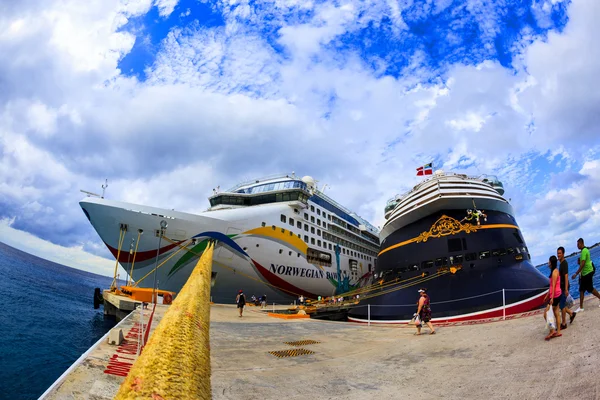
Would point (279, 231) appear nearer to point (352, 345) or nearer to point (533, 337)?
point (352, 345)

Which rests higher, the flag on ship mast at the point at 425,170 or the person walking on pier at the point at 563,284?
the flag on ship mast at the point at 425,170

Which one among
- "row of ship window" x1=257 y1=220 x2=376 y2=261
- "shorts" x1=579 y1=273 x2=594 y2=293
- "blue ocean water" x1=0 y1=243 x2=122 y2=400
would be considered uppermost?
"row of ship window" x1=257 y1=220 x2=376 y2=261

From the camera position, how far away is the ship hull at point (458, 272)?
1293cm

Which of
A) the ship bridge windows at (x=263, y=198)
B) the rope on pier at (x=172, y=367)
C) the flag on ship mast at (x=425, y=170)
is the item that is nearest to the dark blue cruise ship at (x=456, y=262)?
the flag on ship mast at (x=425, y=170)

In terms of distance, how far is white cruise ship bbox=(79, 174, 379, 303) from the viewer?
60.1ft

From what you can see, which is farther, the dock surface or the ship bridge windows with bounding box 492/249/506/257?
the ship bridge windows with bounding box 492/249/506/257

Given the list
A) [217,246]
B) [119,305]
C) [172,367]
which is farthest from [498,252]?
[119,305]

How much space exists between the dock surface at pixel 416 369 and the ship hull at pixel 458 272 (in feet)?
22.8

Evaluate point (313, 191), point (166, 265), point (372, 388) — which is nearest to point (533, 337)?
point (372, 388)

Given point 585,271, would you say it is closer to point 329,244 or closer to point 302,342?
point 302,342

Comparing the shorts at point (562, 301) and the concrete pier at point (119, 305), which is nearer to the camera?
the shorts at point (562, 301)

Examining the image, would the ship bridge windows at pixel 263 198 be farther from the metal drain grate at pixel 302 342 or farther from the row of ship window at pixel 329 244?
the metal drain grate at pixel 302 342

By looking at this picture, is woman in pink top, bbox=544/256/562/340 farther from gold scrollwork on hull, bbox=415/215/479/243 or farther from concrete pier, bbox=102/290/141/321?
concrete pier, bbox=102/290/141/321

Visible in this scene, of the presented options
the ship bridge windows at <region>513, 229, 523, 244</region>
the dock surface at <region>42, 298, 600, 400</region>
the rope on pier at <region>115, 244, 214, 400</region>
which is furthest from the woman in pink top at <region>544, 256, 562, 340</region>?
the ship bridge windows at <region>513, 229, 523, 244</region>
